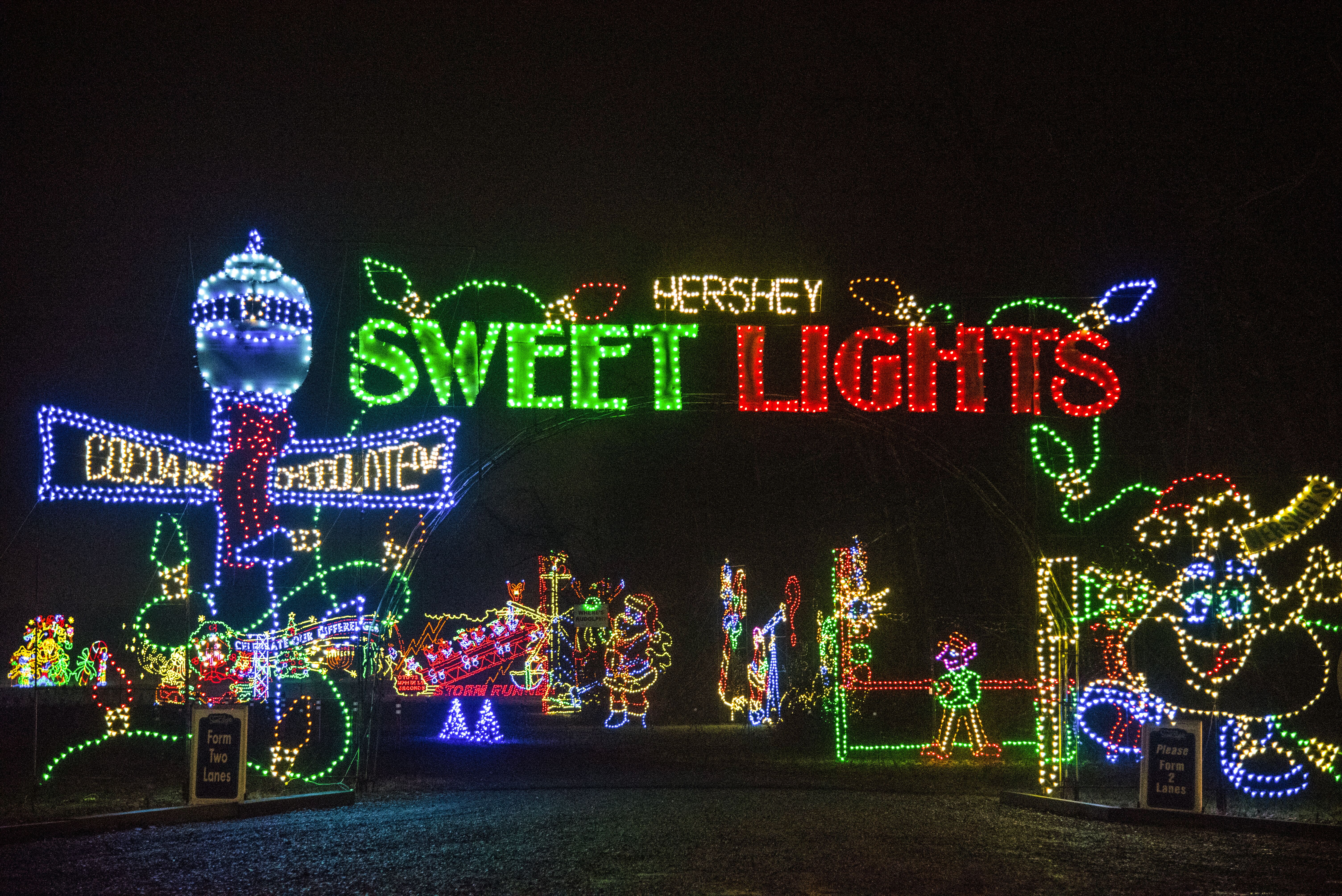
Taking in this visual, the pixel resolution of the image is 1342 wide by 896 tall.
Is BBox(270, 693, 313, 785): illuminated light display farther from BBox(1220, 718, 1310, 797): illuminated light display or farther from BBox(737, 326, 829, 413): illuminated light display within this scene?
BBox(1220, 718, 1310, 797): illuminated light display

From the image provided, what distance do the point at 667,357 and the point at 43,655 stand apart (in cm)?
1794

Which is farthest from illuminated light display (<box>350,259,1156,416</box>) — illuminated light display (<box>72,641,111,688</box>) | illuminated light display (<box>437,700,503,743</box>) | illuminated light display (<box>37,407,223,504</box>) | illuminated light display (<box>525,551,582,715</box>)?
illuminated light display (<box>72,641,111,688</box>)

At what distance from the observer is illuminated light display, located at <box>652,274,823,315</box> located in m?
14.3

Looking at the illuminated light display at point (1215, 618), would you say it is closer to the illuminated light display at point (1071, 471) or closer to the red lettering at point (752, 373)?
the illuminated light display at point (1071, 471)

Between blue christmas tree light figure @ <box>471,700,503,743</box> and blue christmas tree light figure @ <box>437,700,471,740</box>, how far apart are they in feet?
0.52

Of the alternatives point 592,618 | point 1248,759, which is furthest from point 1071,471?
point 592,618

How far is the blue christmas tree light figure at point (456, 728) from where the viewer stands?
21.1 metres

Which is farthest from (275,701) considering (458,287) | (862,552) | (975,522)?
(975,522)

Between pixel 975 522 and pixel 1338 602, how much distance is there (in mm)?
12794

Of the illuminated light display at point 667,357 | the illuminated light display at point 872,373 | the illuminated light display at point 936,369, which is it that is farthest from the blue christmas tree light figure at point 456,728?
the illuminated light display at point 936,369

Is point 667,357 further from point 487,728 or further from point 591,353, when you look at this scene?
point 487,728

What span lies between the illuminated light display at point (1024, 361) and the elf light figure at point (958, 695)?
3848mm

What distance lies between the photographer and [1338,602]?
12.6m

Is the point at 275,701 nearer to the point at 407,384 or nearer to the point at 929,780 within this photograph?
the point at 407,384
